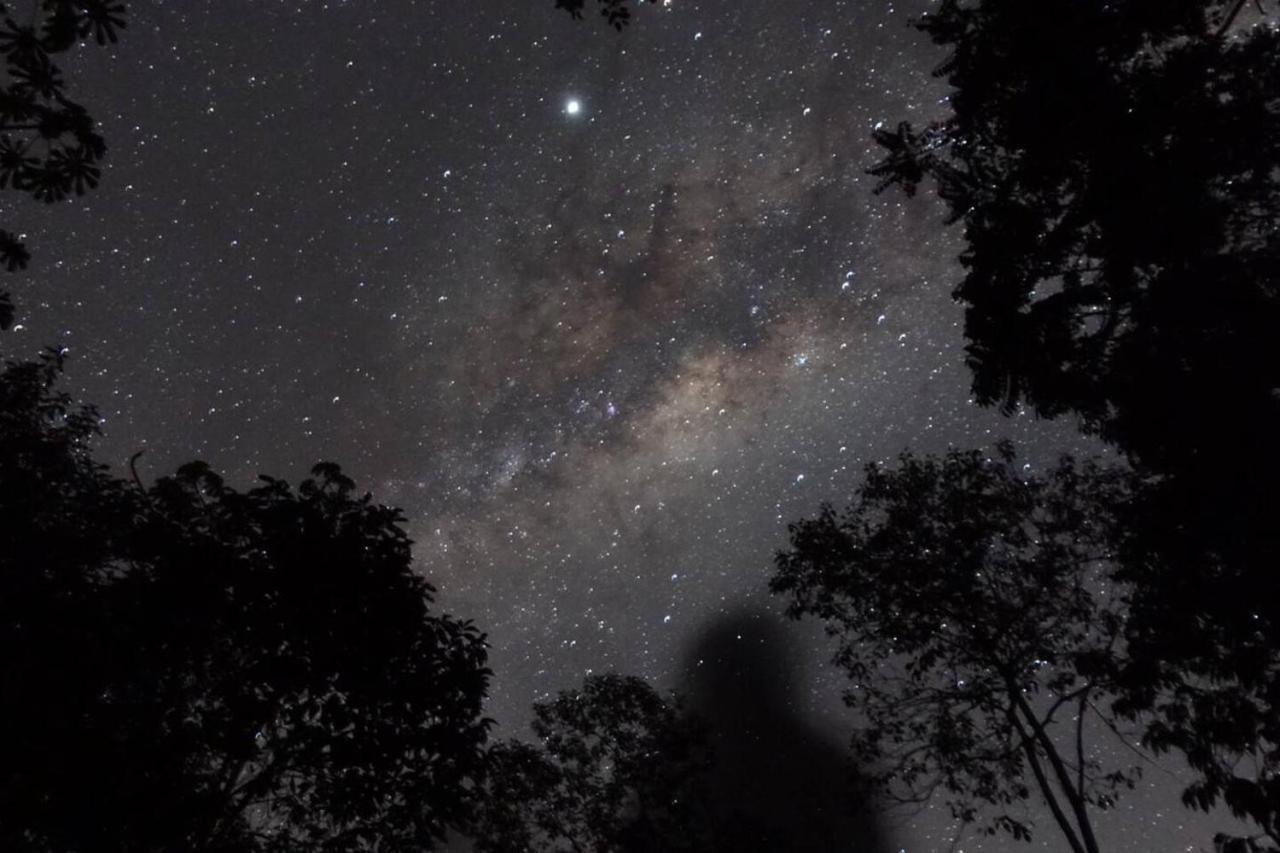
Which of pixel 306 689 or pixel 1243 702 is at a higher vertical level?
pixel 1243 702

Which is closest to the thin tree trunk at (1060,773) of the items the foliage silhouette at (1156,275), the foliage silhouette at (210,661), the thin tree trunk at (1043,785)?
the thin tree trunk at (1043,785)

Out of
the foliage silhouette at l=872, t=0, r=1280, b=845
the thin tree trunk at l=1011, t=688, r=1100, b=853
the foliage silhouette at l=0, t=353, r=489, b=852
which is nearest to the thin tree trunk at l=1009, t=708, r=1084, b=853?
the thin tree trunk at l=1011, t=688, r=1100, b=853

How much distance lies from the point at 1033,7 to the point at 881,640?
41.1 feet

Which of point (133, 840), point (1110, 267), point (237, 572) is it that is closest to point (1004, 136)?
point (1110, 267)

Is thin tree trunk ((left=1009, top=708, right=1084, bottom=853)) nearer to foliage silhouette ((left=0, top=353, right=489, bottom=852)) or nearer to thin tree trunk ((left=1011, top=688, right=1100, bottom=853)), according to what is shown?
thin tree trunk ((left=1011, top=688, right=1100, bottom=853))

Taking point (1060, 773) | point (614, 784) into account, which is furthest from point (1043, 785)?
point (614, 784)

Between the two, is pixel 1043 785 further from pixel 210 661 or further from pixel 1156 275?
pixel 210 661

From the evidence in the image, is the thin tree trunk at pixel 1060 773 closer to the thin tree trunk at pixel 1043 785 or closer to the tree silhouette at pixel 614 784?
the thin tree trunk at pixel 1043 785

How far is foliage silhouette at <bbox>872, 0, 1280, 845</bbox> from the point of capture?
28.6 ft

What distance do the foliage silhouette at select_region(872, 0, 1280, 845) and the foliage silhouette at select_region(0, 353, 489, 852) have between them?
7.58 m

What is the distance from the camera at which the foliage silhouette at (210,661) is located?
727 centimetres

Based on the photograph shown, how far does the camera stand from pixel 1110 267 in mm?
9547

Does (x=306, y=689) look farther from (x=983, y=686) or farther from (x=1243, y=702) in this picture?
(x=983, y=686)

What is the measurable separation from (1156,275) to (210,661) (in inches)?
471
